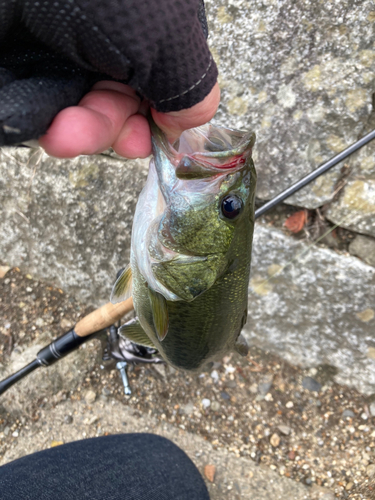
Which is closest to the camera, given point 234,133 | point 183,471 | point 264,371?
point 234,133

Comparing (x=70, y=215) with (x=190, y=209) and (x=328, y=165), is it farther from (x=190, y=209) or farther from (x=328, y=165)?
(x=328, y=165)

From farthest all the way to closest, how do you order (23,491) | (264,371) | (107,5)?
(264,371) < (23,491) < (107,5)

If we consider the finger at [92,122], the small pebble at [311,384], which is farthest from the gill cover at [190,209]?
the small pebble at [311,384]

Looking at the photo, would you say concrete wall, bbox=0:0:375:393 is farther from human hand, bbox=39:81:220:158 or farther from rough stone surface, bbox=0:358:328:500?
human hand, bbox=39:81:220:158

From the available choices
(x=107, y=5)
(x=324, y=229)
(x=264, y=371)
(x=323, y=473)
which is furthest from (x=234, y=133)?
(x=323, y=473)

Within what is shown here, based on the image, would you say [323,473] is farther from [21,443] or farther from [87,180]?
[87,180]

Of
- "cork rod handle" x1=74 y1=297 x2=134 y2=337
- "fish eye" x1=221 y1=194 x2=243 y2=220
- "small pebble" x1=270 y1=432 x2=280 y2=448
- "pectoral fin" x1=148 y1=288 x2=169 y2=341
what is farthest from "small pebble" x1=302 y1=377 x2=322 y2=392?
"fish eye" x1=221 y1=194 x2=243 y2=220
